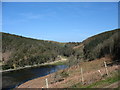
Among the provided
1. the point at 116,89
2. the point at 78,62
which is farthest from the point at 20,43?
the point at 116,89

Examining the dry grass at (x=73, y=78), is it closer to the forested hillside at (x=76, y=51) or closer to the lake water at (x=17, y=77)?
the lake water at (x=17, y=77)

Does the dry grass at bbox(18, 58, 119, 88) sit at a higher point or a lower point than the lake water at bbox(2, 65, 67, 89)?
higher

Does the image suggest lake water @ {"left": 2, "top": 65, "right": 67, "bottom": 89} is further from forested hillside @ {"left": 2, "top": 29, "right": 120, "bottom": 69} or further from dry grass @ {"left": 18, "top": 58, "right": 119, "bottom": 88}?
forested hillside @ {"left": 2, "top": 29, "right": 120, "bottom": 69}

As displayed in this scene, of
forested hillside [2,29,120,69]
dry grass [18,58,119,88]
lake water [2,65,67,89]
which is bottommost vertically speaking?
lake water [2,65,67,89]

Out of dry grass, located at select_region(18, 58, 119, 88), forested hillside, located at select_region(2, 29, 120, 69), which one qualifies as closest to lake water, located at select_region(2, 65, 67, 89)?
dry grass, located at select_region(18, 58, 119, 88)

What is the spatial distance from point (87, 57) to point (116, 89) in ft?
179

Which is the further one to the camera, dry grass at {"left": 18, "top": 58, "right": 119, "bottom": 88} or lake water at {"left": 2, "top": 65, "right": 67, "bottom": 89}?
lake water at {"left": 2, "top": 65, "right": 67, "bottom": 89}

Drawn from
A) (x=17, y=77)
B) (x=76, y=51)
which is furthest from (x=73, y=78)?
(x=76, y=51)

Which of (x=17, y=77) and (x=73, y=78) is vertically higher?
(x=73, y=78)

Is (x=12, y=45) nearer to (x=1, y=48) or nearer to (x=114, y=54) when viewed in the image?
(x=1, y=48)

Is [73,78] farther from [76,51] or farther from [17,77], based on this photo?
[76,51]

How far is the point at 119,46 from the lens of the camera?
143 ft

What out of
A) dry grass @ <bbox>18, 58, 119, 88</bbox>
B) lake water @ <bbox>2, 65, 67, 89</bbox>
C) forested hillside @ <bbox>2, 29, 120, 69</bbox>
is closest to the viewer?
dry grass @ <bbox>18, 58, 119, 88</bbox>

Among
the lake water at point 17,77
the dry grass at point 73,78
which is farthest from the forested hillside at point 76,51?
the dry grass at point 73,78
